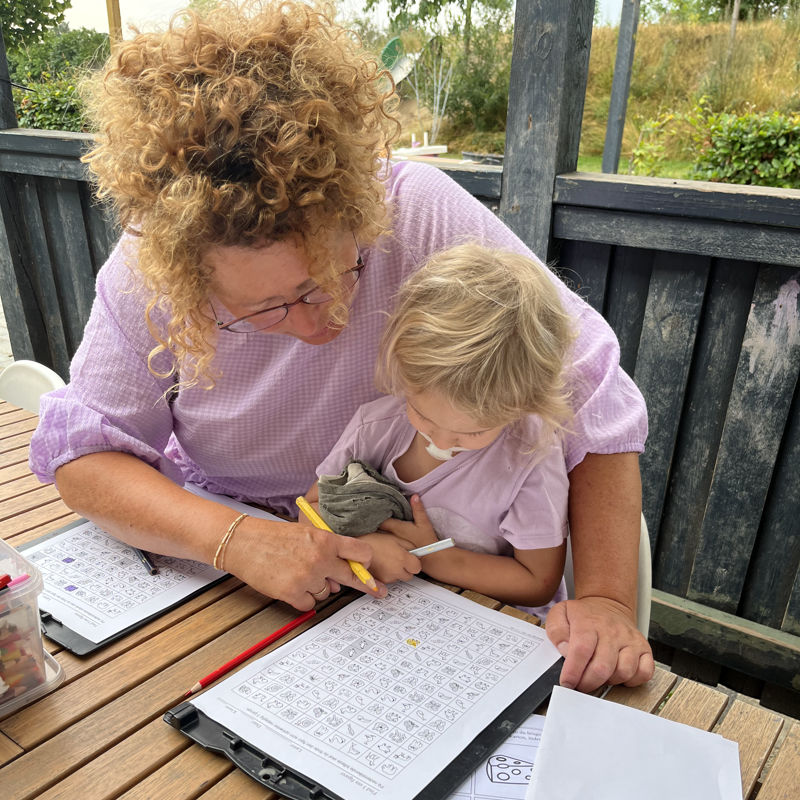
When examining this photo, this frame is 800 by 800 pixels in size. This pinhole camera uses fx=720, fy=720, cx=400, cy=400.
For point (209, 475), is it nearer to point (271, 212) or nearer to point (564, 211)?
point (271, 212)

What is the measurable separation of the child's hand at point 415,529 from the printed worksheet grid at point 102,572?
1.17ft

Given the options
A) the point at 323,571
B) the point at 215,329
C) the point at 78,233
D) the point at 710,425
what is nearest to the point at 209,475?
the point at 215,329

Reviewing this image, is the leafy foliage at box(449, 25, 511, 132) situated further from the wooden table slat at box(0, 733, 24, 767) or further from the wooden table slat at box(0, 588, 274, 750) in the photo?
the wooden table slat at box(0, 733, 24, 767)

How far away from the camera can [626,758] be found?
0.84 meters

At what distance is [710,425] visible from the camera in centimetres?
225

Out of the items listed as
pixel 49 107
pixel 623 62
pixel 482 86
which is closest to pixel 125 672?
pixel 49 107

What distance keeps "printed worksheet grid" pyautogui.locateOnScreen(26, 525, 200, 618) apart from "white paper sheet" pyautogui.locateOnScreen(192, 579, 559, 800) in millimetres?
288

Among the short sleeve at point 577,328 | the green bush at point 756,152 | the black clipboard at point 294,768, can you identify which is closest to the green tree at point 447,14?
the green bush at point 756,152

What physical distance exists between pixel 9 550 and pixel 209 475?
0.57 metres

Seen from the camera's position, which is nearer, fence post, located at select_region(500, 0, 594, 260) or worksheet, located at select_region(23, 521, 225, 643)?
worksheet, located at select_region(23, 521, 225, 643)

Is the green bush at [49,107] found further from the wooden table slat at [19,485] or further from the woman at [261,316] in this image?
the woman at [261,316]

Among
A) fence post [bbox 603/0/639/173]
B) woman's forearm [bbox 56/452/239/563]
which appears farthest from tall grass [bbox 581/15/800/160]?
woman's forearm [bbox 56/452/239/563]

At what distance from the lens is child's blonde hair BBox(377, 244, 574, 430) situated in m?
1.09

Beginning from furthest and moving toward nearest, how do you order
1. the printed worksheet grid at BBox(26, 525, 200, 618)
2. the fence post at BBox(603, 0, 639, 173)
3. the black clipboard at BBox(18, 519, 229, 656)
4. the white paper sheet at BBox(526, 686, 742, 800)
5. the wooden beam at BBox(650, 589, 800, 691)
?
the fence post at BBox(603, 0, 639, 173), the wooden beam at BBox(650, 589, 800, 691), the printed worksheet grid at BBox(26, 525, 200, 618), the black clipboard at BBox(18, 519, 229, 656), the white paper sheet at BBox(526, 686, 742, 800)
